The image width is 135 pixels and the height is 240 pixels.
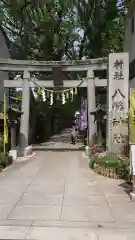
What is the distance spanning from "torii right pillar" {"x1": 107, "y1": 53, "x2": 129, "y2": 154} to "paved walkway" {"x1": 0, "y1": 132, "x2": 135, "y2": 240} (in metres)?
2.25

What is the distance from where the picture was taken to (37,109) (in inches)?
1238

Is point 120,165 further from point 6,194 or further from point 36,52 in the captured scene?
point 36,52

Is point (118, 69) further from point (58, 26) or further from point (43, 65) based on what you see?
point (58, 26)

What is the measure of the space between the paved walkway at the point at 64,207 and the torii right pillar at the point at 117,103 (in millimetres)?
2251

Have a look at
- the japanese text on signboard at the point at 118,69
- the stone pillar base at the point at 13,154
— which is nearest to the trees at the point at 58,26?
the stone pillar base at the point at 13,154

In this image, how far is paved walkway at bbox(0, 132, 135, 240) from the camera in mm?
6207

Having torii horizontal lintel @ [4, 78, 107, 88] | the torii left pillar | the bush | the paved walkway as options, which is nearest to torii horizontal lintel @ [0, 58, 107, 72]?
the torii left pillar

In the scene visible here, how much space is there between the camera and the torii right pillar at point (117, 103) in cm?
1456

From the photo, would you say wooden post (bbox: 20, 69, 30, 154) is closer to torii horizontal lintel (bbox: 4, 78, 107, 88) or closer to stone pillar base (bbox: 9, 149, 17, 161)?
torii horizontal lintel (bbox: 4, 78, 107, 88)

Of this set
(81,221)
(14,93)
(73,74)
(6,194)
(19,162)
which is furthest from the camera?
(14,93)

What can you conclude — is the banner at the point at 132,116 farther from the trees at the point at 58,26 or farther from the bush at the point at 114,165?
the trees at the point at 58,26

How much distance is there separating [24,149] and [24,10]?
14.3m

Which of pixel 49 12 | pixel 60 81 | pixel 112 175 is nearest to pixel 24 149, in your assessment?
pixel 60 81

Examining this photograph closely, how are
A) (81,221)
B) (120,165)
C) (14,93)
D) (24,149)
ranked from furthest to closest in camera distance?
(14,93) → (24,149) → (120,165) → (81,221)
